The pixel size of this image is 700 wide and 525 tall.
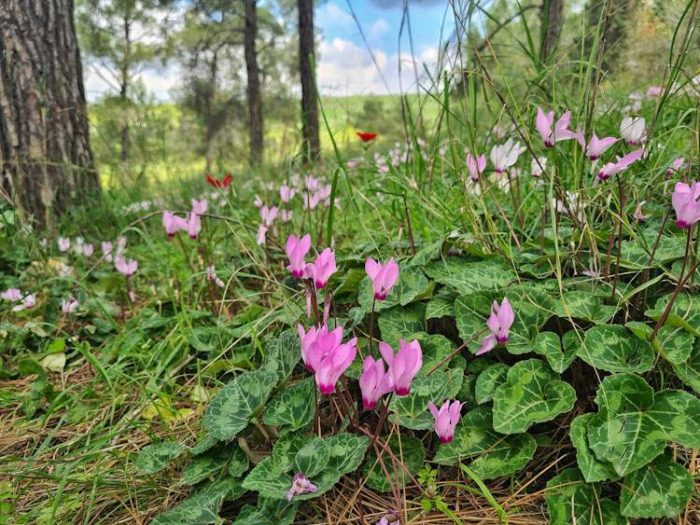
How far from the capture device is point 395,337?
55.9 inches

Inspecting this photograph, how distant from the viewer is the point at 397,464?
1116 mm

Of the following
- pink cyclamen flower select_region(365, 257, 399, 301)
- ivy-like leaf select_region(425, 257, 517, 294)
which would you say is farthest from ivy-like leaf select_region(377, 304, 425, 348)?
pink cyclamen flower select_region(365, 257, 399, 301)

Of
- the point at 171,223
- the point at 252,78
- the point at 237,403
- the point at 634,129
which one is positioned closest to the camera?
the point at 237,403

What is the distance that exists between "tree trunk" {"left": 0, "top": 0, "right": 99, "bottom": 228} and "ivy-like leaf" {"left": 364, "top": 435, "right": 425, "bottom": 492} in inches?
112

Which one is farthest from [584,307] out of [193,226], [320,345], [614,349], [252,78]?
[252,78]

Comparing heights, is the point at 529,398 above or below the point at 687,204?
below

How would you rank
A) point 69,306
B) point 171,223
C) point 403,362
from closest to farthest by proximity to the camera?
point 403,362 < point 171,223 < point 69,306

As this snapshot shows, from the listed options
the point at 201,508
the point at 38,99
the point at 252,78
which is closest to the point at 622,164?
the point at 201,508

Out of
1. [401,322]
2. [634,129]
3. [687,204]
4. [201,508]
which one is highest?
[634,129]

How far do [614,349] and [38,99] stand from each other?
12.2 ft

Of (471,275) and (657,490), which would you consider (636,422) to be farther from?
(471,275)

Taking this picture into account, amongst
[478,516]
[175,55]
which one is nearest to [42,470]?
[478,516]

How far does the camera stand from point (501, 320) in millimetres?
1097

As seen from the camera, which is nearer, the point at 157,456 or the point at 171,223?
the point at 157,456
